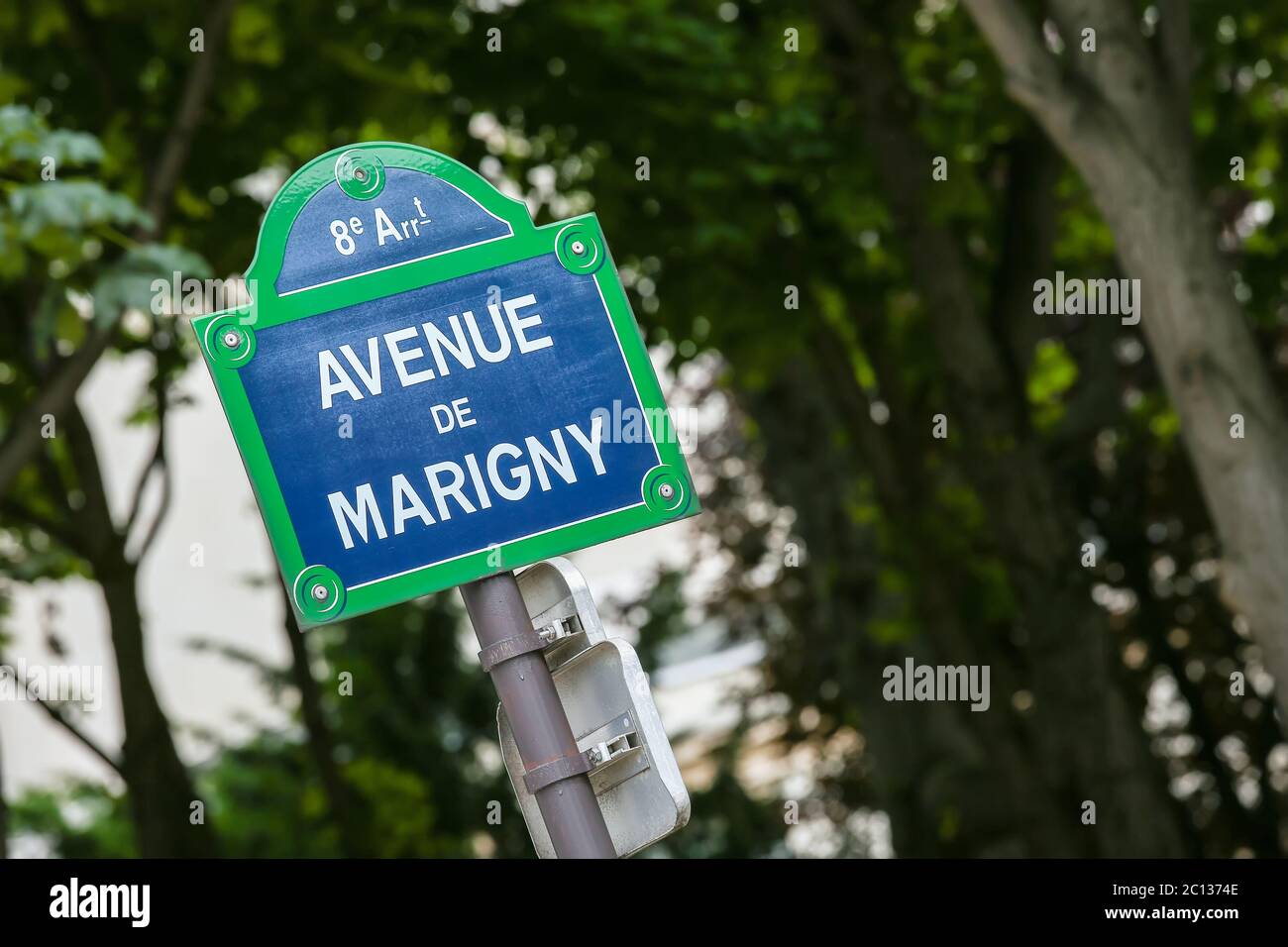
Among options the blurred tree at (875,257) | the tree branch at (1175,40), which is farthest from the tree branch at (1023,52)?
the tree branch at (1175,40)

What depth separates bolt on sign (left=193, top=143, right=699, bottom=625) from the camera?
7.99 ft

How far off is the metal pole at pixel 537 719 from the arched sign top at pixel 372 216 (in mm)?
550

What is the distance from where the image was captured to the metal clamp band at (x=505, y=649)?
2.41 m

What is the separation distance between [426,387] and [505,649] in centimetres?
43

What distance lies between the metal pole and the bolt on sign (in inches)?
2.3

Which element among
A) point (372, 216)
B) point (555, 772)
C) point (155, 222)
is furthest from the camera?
point (155, 222)

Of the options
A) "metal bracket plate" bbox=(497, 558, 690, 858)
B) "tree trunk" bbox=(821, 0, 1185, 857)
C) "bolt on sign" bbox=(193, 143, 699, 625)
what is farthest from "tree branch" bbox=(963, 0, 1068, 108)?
"metal bracket plate" bbox=(497, 558, 690, 858)

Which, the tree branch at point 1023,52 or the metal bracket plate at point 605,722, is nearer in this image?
the metal bracket plate at point 605,722

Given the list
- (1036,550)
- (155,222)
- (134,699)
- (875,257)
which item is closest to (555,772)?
(155,222)

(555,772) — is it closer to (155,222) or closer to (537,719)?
(537,719)

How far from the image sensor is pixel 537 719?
7.89 ft

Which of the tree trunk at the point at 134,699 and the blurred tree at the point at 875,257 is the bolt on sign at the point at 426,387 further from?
the tree trunk at the point at 134,699
